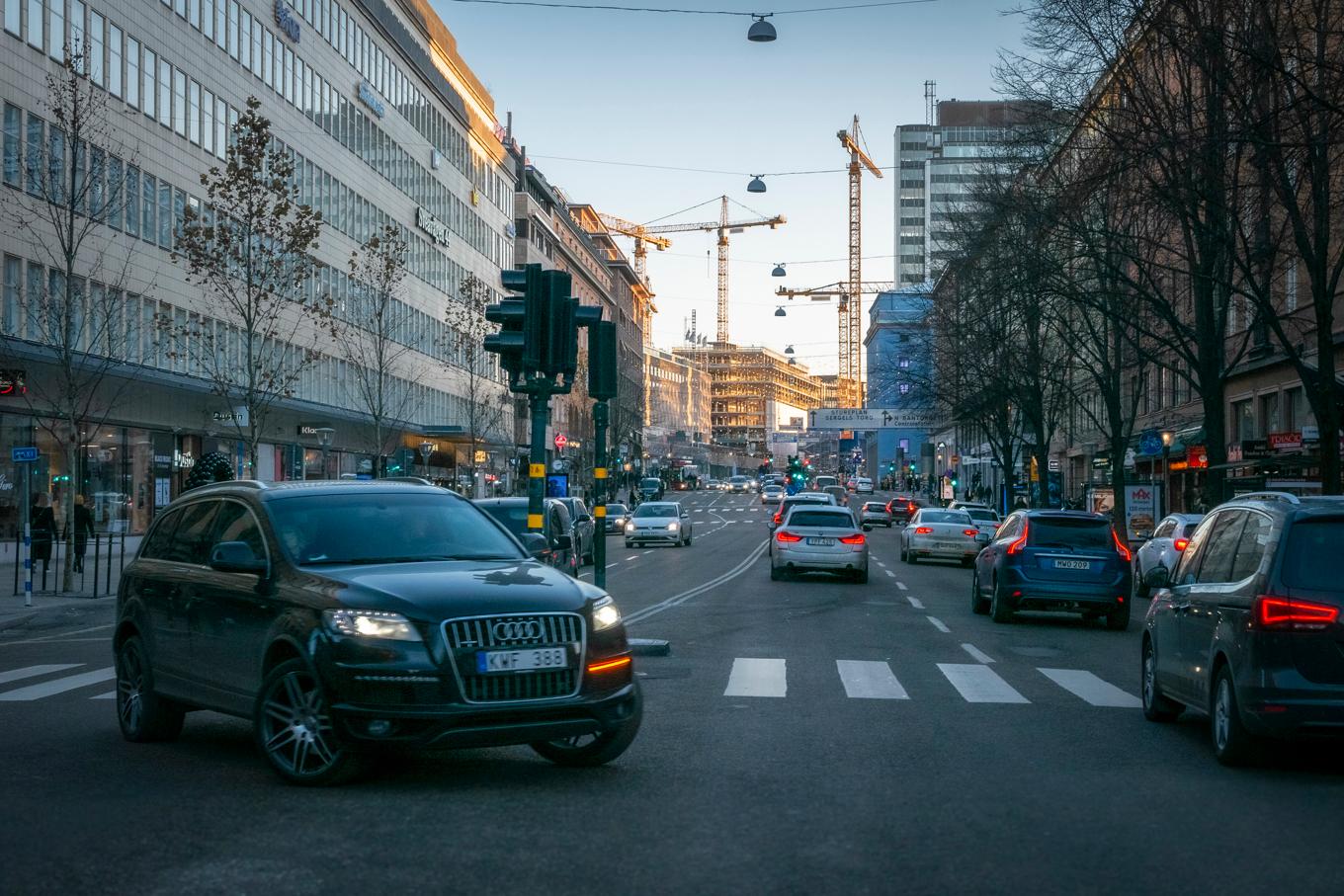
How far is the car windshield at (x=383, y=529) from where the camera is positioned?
8875mm

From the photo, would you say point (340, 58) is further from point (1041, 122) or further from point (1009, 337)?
point (1041, 122)

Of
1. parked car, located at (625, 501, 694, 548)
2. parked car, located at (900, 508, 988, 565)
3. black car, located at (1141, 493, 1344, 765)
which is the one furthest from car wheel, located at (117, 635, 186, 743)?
parked car, located at (625, 501, 694, 548)

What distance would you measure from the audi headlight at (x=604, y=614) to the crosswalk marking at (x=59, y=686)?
6086 mm

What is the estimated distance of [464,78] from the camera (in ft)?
265

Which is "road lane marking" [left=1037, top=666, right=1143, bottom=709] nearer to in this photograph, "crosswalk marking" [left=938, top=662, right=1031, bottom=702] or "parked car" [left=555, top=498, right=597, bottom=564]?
"crosswalk marking" [left=938, top=662, right=1031, bottom=702]

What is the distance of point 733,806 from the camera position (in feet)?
Answer: 25.2

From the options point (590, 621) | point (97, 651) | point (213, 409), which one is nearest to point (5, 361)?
point (213, 409)

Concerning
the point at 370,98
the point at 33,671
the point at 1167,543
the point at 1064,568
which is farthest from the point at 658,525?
the point at 33,671

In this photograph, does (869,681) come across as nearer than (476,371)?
Yes

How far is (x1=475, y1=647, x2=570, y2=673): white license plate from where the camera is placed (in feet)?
25.8

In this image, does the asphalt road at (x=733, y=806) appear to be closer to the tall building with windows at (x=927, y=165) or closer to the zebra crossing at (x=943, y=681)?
the zebra crossing at (x=943, y=681)

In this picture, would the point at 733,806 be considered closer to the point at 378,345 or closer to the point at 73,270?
the point at 73,270

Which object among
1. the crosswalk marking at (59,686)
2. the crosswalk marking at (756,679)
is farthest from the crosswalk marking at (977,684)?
the crosswalk marking at (59,686)

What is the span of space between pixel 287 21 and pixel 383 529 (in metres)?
46.5
